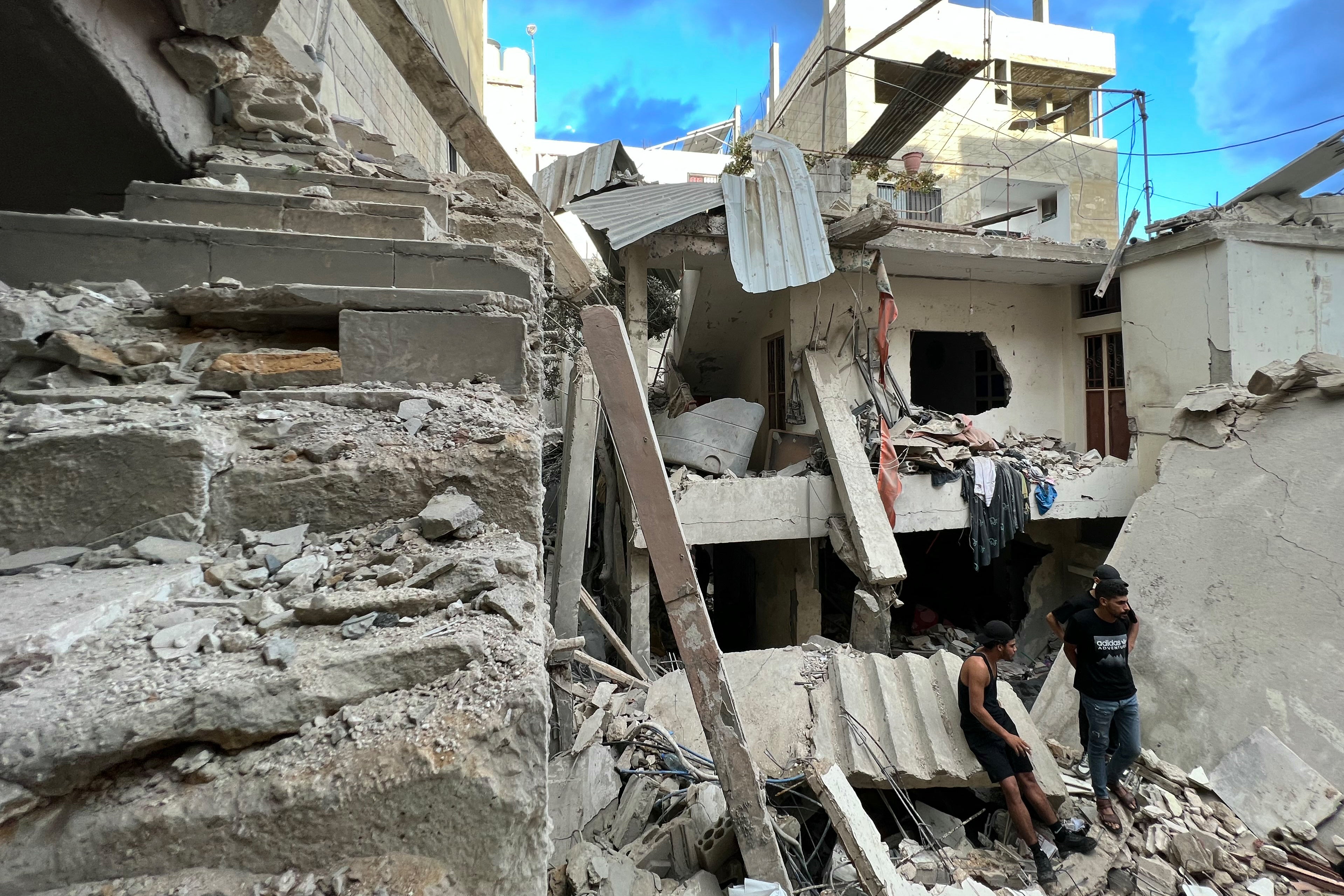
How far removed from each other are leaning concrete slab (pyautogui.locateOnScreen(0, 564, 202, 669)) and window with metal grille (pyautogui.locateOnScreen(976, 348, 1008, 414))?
12.0m

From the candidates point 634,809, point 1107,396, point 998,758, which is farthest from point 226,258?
point 1107,396

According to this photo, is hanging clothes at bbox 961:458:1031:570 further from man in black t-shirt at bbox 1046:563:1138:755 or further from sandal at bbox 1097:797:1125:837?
sandal at bbox 1097:797:1125:837

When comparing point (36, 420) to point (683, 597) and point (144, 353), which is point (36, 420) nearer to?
point (144, 353)

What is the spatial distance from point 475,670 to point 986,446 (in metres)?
8.42

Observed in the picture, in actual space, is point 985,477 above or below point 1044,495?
above

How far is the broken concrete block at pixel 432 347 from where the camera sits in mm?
1893

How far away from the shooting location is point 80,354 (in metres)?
1.69

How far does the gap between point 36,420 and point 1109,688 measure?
5.05 m

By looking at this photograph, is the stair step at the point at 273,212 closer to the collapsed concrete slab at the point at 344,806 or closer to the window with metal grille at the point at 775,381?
the collapsed concrete slab at the point at 344,806

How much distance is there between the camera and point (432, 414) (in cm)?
174

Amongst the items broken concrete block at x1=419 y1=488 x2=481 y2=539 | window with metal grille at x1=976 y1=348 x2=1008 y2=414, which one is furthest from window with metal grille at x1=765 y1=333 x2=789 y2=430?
broken concrete block at x1=419 y1=488 x2=481 y2=539

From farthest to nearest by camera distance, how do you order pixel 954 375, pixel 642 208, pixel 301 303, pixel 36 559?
pixel 954 375
pixel 642 208
pixel 301 303
pixel 36 559

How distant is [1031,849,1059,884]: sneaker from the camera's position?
11.0 ft

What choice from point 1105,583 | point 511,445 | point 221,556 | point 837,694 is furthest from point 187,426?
point 1105,583
